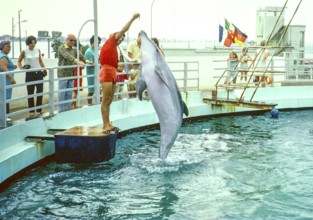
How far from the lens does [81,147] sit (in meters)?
9.41

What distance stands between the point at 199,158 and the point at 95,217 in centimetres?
391

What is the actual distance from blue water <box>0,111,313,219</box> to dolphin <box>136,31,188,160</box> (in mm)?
1021

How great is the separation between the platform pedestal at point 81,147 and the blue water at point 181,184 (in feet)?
0.65

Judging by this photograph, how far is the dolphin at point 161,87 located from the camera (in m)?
8.19

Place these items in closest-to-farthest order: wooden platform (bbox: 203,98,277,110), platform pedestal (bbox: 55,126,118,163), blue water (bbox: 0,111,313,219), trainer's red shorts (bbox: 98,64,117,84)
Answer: blue water (bbox: 0,111,313,219), platform pedestal (bbox: 55,126,118,163), trainer's red shorts (bbox: 98,64,117,84), wooden platform (bbox: 203,98,277,110)

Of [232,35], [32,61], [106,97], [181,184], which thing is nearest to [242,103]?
[32,61]

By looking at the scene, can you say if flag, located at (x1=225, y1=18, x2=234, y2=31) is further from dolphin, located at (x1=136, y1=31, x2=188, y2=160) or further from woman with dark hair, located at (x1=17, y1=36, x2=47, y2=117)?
dolphin, located at (x1=136, y1=31, x2=188, y2=160)

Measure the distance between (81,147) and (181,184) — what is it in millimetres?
2138

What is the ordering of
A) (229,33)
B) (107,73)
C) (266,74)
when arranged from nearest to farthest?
(107,73) → (266,74) → (229,33)

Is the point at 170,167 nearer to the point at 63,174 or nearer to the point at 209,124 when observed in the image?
the point at 63,174

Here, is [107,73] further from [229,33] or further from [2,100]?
[229,33]

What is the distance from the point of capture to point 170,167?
9.48m

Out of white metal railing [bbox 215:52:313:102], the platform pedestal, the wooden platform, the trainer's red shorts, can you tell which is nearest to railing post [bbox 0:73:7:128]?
the platform pedestal

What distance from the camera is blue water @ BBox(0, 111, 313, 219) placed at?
706cm
